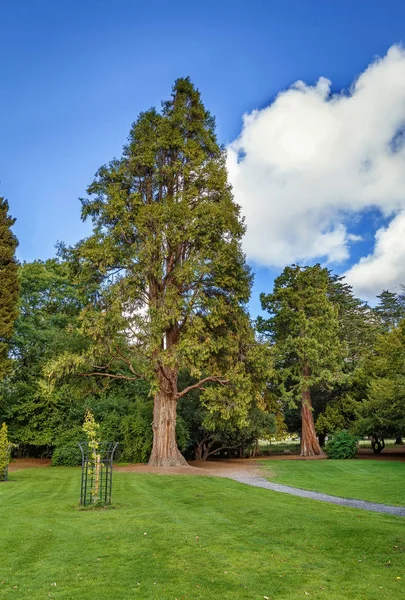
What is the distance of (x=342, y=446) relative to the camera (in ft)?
88.7

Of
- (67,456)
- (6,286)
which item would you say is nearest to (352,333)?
(67,456)

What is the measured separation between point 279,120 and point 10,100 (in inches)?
448

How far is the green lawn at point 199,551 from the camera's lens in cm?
436

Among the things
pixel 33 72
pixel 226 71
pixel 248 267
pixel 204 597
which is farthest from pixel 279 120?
pixel 204 597

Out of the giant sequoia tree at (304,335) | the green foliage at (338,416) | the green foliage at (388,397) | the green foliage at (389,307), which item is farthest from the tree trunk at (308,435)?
the green foliage at (389,307)

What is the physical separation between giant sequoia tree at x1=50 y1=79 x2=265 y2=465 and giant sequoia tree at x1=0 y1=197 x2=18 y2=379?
4889mm

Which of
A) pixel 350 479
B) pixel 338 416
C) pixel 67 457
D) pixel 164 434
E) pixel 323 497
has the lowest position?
pixel 350 479

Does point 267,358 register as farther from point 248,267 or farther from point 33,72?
point 33,72

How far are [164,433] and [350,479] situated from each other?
8.44 meters

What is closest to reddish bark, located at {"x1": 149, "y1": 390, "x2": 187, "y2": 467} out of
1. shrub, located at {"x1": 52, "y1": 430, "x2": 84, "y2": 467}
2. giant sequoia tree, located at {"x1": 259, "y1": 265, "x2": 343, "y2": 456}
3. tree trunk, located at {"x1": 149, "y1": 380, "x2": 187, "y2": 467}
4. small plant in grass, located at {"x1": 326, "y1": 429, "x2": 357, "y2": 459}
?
tree trunk, located at {"x1": 149, "y1": 380, "x2": 187, "y2": 467}

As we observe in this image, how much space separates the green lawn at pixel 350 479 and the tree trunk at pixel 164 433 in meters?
4.50

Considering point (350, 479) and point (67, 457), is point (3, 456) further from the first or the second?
point (350, 479)

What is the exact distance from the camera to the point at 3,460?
46.4 feet

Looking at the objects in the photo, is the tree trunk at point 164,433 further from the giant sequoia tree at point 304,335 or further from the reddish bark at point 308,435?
the reddish bark at point 308,435
